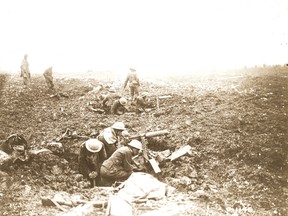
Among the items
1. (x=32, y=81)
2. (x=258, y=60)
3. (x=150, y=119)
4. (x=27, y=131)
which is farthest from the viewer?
(x=258, y=60)

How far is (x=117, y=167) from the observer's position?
6.17m

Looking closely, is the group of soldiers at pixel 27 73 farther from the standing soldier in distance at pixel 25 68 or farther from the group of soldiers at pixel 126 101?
the group of soldiers at pixel 126 101

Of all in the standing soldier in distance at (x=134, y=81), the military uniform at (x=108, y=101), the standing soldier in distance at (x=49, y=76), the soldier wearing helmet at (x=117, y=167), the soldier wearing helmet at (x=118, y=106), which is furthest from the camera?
the standing soldier in distance at (x=49, y=76)

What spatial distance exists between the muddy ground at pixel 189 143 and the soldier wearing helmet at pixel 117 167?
45 cm

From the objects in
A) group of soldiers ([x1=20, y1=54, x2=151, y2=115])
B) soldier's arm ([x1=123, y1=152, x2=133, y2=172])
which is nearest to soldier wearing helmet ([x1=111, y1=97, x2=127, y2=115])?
group of soldiers ([x1=20, y1=54, x2=151, y2=115])

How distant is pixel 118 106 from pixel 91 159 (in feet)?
12.7


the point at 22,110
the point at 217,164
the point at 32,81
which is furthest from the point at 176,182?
the point at 32,81

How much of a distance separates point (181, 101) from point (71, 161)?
183 inches

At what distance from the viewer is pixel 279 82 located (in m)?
12.9

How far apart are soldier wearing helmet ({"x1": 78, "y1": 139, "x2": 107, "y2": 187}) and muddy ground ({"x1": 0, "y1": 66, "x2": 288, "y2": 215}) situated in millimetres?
218

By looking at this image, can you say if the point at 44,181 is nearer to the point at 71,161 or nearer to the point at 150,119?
the point at 71,161

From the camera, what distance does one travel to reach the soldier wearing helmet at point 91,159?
6.36 m

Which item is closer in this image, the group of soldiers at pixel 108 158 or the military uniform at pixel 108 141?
the group of soldiers at pixel 108 158

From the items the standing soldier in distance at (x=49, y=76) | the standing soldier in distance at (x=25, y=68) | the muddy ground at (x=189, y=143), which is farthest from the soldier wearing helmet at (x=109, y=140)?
the standing soldier in distance at (x=25, y=68)
